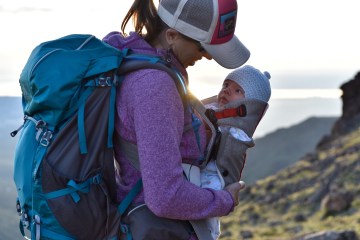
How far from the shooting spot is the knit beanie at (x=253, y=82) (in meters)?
3.59

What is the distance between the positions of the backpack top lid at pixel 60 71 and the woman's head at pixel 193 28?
0.23 metres

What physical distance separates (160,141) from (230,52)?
578 mm

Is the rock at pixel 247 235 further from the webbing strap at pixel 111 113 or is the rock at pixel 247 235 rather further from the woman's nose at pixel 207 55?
the webbing strap at pixel 111 113

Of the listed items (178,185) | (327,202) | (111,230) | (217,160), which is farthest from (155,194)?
(327,202)

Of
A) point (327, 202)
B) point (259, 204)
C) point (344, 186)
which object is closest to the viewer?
point (327, 202)

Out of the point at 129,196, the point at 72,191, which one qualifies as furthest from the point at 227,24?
the point at 72,191

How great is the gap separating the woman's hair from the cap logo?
0.23 metres

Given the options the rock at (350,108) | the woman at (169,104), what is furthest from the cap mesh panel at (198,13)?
the rock at (350,108)

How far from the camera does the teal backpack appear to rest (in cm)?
291

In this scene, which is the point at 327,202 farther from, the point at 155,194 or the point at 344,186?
the point at 155,194

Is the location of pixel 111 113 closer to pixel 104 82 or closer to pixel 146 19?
pixel 104 82

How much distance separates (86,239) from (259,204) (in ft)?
99.5

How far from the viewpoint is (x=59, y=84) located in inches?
114

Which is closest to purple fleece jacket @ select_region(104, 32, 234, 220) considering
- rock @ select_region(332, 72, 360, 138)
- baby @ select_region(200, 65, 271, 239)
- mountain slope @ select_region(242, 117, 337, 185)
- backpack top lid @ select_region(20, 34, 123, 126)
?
backpack top lid @ select_region(20, 34, 123, 126)
